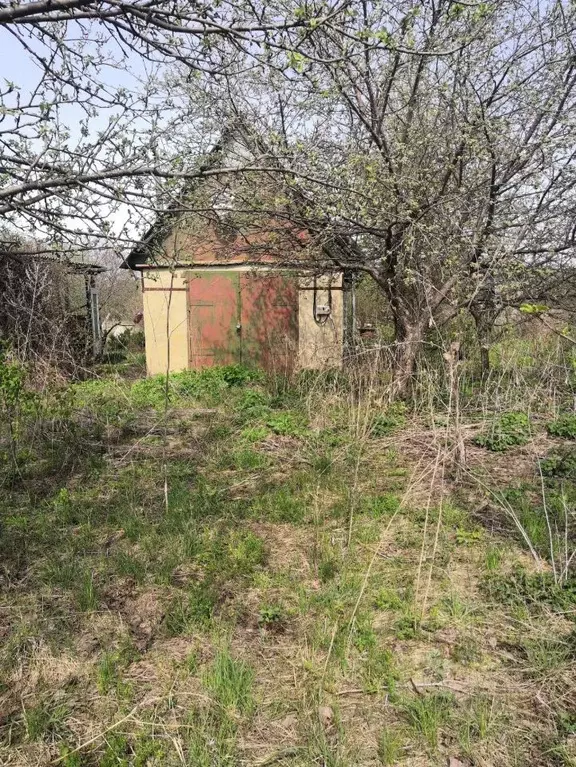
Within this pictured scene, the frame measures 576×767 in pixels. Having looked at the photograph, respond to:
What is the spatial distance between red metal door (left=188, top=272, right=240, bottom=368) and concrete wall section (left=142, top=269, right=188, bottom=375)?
0.17 m

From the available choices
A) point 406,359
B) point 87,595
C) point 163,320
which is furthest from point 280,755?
point 163,320

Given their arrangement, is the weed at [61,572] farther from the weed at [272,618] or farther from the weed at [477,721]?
the weed at [477,721]

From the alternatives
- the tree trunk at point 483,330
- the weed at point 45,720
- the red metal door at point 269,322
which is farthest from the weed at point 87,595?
the red metal door at point 269,322

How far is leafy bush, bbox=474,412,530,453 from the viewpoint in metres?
5.68

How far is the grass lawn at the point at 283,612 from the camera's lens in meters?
2.15

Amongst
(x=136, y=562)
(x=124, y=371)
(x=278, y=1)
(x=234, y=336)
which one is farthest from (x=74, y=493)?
(x=124, y=371)

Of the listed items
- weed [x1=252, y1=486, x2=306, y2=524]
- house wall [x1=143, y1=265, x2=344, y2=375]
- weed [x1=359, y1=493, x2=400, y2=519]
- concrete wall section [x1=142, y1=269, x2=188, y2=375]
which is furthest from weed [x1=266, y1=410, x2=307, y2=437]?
concrete wall section [x1=142, y1=269, x2=188, y2=375]

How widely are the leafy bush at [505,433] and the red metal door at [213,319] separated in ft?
19.2

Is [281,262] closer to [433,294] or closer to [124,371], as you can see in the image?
[433,294]

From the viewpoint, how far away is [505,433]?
5.88m

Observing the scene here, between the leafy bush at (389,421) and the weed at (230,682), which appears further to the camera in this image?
the leafy bush at (389,421)

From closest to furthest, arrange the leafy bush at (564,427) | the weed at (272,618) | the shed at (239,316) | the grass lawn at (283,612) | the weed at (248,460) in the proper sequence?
the grass lawn at (283,612) < the weed at (272,618) < the weed at (248,460) < the leafy bush at (564,427) < the shed at (239,316)

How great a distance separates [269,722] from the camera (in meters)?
2.24

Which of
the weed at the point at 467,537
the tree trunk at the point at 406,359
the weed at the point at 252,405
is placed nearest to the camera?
the weed at the point at 467,537
